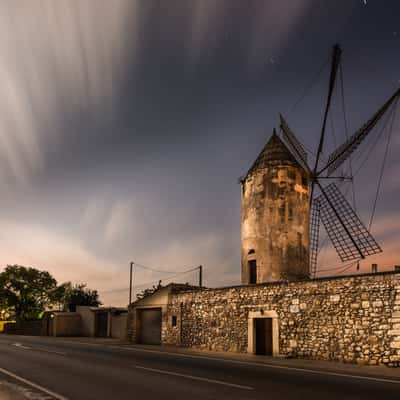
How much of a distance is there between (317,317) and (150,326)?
1424 centimetres

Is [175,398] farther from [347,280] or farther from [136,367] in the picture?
[347,280]

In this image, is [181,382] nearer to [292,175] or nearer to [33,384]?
[33,384]

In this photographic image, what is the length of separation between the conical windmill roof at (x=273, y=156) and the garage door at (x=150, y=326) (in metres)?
10.9

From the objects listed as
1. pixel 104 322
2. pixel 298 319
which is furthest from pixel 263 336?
pixel 104 322

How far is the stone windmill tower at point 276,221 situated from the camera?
26.4 metres

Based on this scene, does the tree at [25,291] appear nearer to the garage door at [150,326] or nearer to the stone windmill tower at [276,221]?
the garage door at [150,326]

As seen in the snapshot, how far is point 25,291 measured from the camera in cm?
6375

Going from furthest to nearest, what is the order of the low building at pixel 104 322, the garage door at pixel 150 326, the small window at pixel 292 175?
the low building at pixel 104 322
the garage door at pixel 150 326
the small window at pixel 292 175

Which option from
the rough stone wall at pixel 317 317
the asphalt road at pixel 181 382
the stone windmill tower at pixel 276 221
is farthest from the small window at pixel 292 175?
the asphalt road at pixel 181 382

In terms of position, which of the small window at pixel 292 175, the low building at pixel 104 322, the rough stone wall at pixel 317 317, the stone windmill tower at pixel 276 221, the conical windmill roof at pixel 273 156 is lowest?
the low building at pixel 104 322

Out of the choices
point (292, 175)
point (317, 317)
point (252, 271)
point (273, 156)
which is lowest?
point (317, 317)

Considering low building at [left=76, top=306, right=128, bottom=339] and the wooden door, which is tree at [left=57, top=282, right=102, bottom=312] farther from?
the wooden door

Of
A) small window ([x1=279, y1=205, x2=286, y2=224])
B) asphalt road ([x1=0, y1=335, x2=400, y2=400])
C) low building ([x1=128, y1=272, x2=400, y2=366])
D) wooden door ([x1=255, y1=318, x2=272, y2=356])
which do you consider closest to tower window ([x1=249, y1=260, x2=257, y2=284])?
small window ([x1=279, y1=205, x2=286, y2=224])

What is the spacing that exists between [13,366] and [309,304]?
37.7 ft
